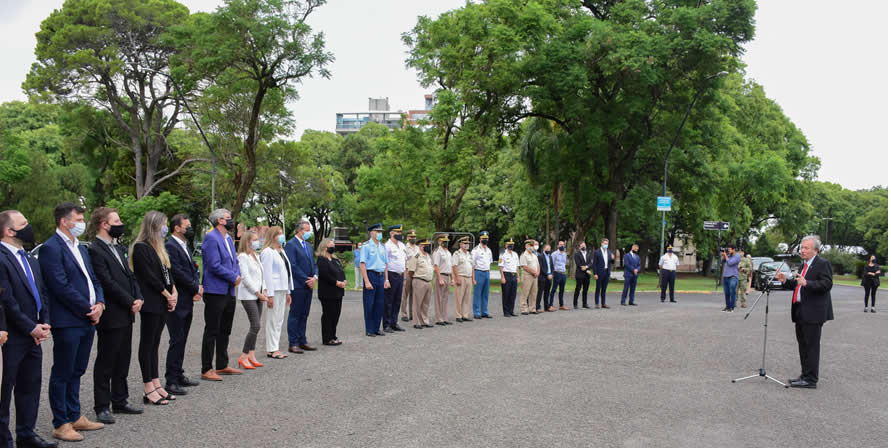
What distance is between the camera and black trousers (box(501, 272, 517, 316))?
16.8m

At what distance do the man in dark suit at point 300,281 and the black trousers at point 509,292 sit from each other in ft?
24.0

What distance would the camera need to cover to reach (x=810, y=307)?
8.52 meters

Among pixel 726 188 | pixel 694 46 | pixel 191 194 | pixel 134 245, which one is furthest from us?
pixel 191 194

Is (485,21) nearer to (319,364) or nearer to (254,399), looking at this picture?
(319,364)

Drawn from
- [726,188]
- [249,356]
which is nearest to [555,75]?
[726,188]

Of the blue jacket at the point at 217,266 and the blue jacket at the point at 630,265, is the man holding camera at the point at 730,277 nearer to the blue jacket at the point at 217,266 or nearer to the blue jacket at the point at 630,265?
the blue jacket at the point at 630,265

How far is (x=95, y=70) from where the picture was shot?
1367 inches

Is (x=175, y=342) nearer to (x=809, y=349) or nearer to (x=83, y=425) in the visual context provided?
(x=83, y=425)

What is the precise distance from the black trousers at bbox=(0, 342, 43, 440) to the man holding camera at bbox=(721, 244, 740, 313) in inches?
677

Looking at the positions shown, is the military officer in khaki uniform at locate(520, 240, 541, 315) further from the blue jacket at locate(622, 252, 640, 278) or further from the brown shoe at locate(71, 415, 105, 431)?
the brown shoe at locate(71, 415, 105, 431)

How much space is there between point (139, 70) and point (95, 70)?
7.09ft

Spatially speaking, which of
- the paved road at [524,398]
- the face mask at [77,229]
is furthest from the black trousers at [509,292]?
the face mask at [77,229]

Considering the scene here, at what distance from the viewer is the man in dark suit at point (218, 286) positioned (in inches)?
313

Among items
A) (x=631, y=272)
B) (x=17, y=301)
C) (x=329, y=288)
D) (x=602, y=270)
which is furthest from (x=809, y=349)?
(x=631, y=272)
